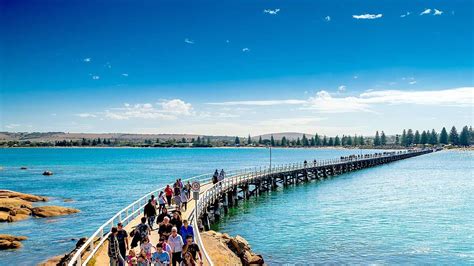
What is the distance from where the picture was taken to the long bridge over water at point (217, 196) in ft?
56.3

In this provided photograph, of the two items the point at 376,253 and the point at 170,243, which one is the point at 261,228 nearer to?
the point at 376,253

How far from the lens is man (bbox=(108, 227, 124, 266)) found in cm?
1434

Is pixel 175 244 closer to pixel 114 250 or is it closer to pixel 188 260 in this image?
pixel 188 260

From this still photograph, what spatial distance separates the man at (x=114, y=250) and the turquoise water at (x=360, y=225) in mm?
11627

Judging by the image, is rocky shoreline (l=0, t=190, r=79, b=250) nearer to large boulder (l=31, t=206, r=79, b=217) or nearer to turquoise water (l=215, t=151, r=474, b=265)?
large boulder (l=31, t=206, r=79, b=217)

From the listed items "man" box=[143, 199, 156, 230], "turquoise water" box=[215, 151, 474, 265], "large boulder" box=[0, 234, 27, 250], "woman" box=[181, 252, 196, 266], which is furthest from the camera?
"large boulder" box=[0, 234, 27, 250]

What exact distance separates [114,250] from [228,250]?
25.5ft

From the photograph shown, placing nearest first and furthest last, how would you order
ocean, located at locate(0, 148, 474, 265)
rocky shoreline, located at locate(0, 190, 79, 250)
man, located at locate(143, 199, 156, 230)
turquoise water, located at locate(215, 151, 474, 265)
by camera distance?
man, located at locate(143, 199, 156, 230)
turquoise water, located at locate(215, 151, 474, 265)
ocean, located at locate(0, 148, 474, 265)
rocky shoreline, located at locate(0, 190, 79, 250)

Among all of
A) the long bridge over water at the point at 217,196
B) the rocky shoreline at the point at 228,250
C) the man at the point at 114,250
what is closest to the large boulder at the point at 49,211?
the long bridge over water at the point at 217,196

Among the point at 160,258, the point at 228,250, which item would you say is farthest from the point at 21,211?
the point at 160,258

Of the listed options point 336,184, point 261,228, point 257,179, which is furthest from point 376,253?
point 336,184

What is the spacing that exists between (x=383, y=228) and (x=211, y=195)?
39.6 feet

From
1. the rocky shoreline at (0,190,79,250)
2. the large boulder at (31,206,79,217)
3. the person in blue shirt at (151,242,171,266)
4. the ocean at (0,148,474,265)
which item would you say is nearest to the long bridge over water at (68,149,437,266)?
the person in blue shirt at (151,242,171,266)

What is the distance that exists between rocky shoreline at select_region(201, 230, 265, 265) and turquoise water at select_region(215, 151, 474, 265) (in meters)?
2.92
